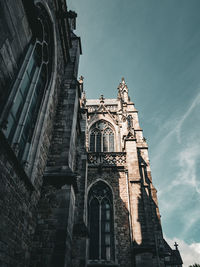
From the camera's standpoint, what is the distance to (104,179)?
1261 cm

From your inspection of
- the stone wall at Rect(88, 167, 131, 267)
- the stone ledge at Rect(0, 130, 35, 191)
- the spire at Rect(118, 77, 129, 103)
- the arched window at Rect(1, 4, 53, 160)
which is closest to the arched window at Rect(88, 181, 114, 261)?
the stone wall at Rect(88, 167, 131, 267)

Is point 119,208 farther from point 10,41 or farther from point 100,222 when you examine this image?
point 10,41

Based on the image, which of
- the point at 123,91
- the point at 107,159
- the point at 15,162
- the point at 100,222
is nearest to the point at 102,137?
the point at 107,159

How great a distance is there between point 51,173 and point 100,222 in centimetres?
720

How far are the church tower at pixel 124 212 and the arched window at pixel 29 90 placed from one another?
656 centimetres

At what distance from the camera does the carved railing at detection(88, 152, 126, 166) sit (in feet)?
44.0

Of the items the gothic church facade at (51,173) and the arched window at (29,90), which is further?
the arched window at (29,90)

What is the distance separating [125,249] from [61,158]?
23.6ft

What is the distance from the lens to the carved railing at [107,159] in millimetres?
13422

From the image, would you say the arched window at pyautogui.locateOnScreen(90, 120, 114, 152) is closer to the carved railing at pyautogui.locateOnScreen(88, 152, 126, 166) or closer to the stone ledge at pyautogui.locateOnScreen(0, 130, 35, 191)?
the carved railing at pyautogui.locateOnScreen(88, 152, 126, 166)

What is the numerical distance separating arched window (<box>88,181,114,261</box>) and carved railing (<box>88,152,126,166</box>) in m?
1.51

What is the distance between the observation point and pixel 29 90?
16.2ft

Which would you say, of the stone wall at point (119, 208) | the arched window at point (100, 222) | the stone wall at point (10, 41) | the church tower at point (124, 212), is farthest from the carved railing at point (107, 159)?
the stone wall at point (10, 41)

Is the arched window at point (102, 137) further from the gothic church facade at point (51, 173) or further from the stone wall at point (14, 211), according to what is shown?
the stone wall at point (14, 211)
